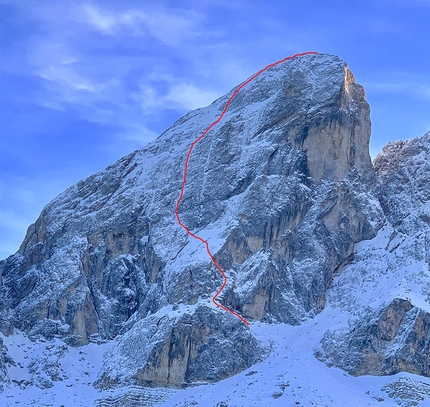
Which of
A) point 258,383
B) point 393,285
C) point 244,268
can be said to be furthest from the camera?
point 244,268

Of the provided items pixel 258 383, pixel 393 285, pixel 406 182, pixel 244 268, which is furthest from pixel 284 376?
pixel 406 182

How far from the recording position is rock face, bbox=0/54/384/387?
131m

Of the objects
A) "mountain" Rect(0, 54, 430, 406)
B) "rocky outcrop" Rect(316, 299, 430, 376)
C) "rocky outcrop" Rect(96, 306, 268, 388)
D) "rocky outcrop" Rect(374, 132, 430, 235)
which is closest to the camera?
"rocky outcrop" Rect(316, 299, 430, 376)

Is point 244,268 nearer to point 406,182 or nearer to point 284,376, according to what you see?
point 284,376

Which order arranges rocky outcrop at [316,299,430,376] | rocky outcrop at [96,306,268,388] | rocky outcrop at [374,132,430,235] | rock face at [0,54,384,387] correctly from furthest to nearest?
rocky outcrop at [374,132,430,235], rock face at [0,54,384,387], rocky outcrop at [96,306,268,388], rocky outcrop at [316,299,430,376]

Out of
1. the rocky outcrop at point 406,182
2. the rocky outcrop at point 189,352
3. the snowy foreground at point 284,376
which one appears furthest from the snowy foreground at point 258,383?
the rocky outcrop at point 406,182

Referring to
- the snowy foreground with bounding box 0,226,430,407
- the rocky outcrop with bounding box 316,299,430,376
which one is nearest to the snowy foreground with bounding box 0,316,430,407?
the snowy foreground with bounding box 0,226,430,407

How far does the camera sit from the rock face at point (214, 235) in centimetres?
13075

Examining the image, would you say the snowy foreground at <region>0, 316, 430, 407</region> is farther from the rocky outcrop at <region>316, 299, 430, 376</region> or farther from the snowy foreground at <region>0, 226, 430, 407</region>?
the rocky outcrop at <region>316, 299, 430, 376</region>

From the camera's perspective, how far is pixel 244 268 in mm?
136375

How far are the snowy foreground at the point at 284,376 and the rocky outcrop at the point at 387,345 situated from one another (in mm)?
1089

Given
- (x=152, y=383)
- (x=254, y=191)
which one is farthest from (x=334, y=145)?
(x=152, y=383)

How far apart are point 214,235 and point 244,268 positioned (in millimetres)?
5952

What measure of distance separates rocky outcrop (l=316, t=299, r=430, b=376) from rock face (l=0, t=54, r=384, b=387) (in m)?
9.83
